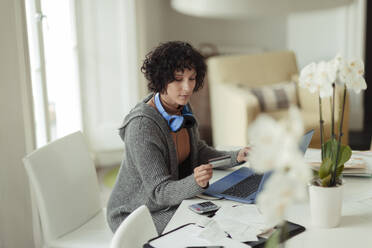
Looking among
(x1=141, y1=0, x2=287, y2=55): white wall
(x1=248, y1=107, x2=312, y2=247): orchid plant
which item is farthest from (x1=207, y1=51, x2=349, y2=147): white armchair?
(x1=248, y1=107, x2=312, y2=247): orchid plant

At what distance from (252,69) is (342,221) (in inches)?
106

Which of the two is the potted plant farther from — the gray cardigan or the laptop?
A: the gray cardigan

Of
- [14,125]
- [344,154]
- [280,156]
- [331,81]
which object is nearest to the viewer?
[280,156]

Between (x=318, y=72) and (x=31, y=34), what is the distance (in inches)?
76.4

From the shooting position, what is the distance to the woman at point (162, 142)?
1754mm

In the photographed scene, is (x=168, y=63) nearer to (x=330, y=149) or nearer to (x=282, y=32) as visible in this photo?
(x=330, y=149)

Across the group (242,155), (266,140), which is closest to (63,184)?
(242,155)

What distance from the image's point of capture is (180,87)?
189cm

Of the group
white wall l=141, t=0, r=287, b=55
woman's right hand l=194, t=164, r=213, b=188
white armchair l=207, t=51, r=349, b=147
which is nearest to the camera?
woman's right hand l=194, t=164, r=213, b=188

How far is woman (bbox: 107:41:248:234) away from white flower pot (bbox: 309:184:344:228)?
0.41m

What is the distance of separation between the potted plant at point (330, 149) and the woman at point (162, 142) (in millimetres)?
426

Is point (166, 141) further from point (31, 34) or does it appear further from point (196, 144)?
point (31, 34)

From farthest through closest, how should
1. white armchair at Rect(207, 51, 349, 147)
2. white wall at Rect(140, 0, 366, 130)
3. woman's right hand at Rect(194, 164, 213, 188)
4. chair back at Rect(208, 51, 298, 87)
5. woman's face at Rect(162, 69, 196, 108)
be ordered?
white wall at Rect(140, 0, 366, 130) < chair back at Rect(208, 51, 298, 87) < white armchair at Rect(207, 51, 349, 147) < woman's face at Rect(162, 69, 196, 108) < woman's right hand at Rect(194, 164, 213, 188)

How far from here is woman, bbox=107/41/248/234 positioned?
1754 millimetres
